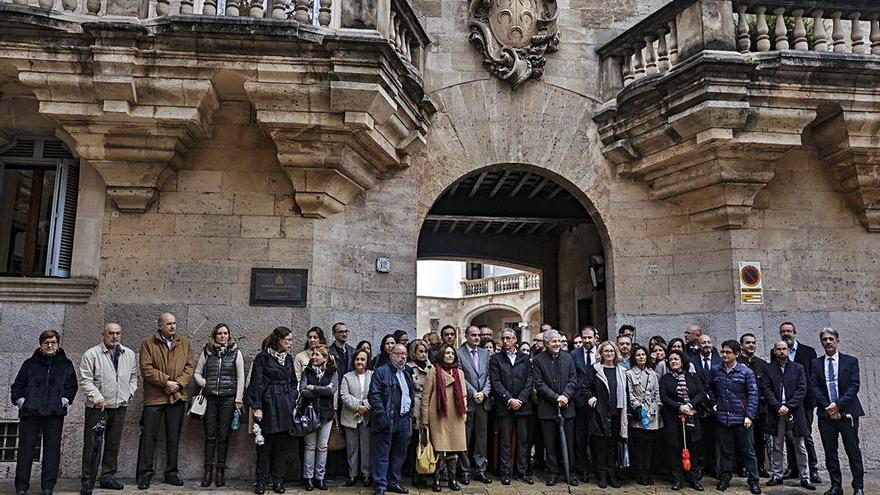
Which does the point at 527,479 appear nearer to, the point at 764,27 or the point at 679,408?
the point at 679,408

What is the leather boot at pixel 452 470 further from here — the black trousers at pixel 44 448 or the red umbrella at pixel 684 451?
the black trousers at pixel 44 448

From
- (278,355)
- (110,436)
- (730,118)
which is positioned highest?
(730,118)

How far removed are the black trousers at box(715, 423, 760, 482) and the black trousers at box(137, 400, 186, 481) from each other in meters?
5.61

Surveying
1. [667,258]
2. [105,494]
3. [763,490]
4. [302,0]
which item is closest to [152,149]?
[302,0]

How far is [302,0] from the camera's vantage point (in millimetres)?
6816

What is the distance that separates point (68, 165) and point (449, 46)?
195 inches

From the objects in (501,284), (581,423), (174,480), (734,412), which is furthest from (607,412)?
(501,284)

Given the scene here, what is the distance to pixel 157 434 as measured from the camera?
22.0ft

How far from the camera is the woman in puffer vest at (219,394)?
656 centimetres

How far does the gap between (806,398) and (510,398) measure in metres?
3.11

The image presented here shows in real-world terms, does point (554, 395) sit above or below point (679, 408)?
above

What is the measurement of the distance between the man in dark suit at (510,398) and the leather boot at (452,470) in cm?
59

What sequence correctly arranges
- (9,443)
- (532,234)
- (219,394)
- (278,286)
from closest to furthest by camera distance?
(219,394)
(9,443)
(278,286)
(532,234)

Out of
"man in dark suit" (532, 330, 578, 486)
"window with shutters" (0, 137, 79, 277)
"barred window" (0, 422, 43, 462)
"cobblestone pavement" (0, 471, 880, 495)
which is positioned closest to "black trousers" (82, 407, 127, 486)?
"cobblestone pavement" (0, 471, 880, 495)
